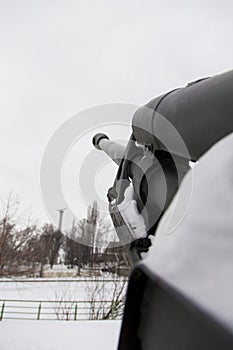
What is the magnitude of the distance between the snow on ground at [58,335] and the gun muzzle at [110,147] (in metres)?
3.87

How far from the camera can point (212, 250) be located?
0.49 meters

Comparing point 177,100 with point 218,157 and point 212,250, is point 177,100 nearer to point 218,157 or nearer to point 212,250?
point 218,157

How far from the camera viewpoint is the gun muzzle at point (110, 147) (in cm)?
237

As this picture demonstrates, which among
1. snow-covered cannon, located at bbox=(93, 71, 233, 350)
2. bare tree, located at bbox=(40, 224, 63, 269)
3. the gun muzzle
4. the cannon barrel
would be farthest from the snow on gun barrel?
bare tree, located at bbox=(40, 224, 63, 269)

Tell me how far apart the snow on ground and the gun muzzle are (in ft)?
12.7

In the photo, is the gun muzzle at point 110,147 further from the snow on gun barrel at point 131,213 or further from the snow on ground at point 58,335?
the snow on ground at point 58,335

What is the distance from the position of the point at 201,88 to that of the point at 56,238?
31.4 metres

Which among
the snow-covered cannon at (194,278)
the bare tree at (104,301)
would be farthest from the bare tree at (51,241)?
the snow-covered cannon at (194,278)

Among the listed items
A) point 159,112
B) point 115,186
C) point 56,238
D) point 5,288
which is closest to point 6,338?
point 115,186

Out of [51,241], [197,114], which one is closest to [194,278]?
[197,114]

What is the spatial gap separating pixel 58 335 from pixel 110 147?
4.94 metres

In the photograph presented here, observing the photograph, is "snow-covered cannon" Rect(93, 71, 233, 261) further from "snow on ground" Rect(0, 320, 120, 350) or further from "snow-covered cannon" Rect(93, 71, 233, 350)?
"snow on ground" Rect(0, 320, 120, 350)

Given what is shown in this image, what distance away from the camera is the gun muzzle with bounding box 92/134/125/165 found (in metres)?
2.37

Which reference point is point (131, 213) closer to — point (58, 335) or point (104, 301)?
point (58, 335)
